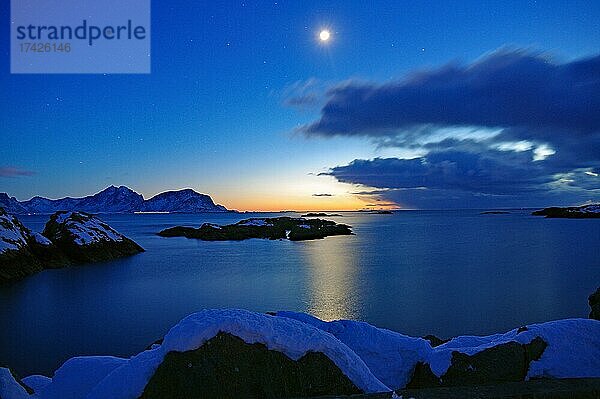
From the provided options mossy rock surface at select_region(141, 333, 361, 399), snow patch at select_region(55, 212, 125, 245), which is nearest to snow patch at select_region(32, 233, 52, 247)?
snow patch at select_region(55, 212, 125, 245)

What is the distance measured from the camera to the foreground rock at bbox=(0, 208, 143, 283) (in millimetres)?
24484

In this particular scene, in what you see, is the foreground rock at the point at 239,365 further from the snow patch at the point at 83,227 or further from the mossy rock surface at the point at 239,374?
the snow patch at the point at 83,227

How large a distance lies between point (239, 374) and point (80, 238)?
3350 cm

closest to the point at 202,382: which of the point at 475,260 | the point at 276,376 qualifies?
the point at 276,376

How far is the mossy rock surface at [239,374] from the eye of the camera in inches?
181

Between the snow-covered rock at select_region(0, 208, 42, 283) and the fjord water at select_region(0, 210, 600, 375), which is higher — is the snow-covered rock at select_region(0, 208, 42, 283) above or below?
above

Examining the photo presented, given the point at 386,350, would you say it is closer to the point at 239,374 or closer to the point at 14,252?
the point at 239,374

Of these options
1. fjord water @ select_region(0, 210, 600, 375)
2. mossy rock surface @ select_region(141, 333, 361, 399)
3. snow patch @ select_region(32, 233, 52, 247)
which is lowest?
fjord water @ select_region(0, 210, 600, 375)

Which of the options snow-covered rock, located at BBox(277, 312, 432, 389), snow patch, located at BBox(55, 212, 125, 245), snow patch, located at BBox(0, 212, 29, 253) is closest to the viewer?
snow-covered rock, located at BBox(277, 312, 432, 389)

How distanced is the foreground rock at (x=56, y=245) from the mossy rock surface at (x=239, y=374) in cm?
2462

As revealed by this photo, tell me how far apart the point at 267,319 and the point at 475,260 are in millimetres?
34651

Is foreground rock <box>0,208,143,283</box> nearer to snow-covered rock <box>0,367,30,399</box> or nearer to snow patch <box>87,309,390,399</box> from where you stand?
snow-covered rock <box>0,367,30,399</box>

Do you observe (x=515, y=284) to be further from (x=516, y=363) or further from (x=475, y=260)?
(x=516, y=363)

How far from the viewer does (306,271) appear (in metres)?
30.8
